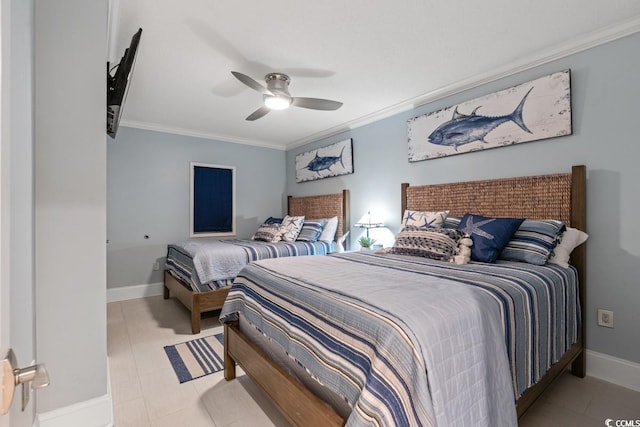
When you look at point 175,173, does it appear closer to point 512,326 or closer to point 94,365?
point 94,365

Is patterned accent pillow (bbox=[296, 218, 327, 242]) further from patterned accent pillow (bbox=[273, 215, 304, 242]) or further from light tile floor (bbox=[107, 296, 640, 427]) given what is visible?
light tile floor (bbox=[107, 296, 640, 427])

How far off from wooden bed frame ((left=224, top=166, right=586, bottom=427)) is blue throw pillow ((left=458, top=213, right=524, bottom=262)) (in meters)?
0.35

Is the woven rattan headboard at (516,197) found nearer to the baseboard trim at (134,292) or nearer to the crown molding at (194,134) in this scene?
the crown molding at (194,134)

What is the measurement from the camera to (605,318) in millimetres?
2127

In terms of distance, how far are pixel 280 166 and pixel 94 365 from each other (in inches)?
169

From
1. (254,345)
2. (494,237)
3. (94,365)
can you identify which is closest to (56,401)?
(94,365)

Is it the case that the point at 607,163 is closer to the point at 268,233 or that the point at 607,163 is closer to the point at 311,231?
the point at 311,231

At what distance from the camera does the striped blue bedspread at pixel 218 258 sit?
3062mm

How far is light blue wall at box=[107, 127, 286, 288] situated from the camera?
4.00 meters

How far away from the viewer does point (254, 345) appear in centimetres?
183

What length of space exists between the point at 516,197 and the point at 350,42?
72.4 inches

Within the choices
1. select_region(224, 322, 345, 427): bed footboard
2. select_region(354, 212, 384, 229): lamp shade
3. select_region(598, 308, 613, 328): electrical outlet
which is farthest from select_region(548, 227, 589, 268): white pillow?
select_region(224, 322, 345, 427): bed footboard

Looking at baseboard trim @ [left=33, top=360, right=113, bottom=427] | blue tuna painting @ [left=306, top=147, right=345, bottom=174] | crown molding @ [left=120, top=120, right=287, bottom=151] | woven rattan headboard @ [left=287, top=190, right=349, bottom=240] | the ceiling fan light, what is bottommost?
baseboard trim @ [left=33, top=360, right=113, bottom=427]

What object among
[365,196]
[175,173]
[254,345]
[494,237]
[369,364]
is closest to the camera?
[369,364]
